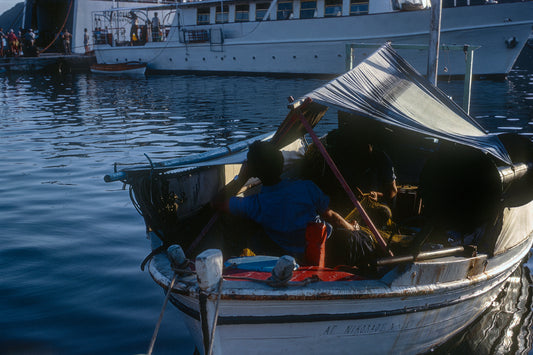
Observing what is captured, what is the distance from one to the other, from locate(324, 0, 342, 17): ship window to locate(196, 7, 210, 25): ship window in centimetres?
880

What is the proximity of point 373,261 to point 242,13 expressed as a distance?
29166 mm

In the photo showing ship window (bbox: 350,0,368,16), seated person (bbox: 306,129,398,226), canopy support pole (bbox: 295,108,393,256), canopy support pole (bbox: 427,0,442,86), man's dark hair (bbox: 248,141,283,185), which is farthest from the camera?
ship window (bbox: 350,0,368,16)

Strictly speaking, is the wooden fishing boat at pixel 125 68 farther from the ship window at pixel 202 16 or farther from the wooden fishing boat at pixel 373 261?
the wooden fishing boat at pixel 373 261

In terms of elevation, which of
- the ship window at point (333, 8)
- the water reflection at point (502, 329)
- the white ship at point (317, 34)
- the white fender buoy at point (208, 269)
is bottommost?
the water reflection at point (502, 329)

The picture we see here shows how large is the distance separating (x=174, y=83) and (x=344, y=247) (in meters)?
Result: 26.8

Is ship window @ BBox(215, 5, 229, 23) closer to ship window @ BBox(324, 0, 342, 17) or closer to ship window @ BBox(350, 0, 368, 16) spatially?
ship window @ BBox(324, 0, 342, 17)

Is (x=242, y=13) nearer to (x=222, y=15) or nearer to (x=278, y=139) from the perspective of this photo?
(x=222, y=15)

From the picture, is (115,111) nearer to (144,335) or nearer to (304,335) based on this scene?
(144,335)

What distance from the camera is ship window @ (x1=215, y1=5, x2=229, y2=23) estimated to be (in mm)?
31359

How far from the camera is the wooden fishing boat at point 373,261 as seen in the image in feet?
11.2

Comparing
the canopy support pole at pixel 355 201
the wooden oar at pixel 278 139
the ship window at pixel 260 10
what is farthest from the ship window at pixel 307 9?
the canopy support pole at pixel 355 201

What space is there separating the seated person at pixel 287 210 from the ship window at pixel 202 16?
30.3 m

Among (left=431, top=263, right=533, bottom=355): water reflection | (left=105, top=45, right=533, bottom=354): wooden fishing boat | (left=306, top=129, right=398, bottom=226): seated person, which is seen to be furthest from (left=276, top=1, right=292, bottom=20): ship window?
(left=431, top=263, right=533, bottom=355): water reflection

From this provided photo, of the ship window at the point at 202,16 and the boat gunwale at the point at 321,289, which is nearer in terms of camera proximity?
the boat gunwale at the point at 321,289
